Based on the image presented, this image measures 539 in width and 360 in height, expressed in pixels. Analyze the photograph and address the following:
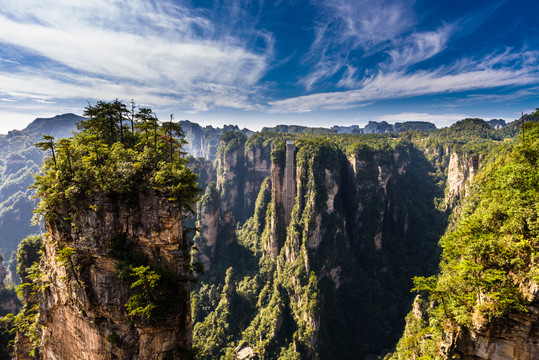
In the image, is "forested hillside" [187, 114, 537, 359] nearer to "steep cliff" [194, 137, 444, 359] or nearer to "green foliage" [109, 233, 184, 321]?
"steep cliff" [194, 137, 444, 359]

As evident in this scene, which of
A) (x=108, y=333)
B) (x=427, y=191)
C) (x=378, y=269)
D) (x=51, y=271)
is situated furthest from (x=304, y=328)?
(x=427, y=191)

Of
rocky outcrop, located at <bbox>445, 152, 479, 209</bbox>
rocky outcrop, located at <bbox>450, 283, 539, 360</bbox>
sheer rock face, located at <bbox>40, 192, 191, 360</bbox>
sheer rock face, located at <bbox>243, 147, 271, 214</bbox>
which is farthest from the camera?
A: sheer rock face, located at <bbox>243, 147, 271, 214</bbox>

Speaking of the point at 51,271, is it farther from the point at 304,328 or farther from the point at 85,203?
the point at 304,328

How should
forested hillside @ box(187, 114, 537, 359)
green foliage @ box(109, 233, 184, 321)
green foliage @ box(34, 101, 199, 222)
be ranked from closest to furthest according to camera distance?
1. green foliage @ box(109, 233, 184, 321)
2. green foliage @ box(34, 101, 199, 222)
3. forested hillside @ box(187, 114, 537, 359)

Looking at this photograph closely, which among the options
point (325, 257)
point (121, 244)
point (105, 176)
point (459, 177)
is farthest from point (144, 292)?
point (459, 177)

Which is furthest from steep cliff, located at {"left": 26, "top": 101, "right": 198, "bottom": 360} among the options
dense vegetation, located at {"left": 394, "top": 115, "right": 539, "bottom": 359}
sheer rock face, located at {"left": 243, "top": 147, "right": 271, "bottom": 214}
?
sheer rock face, located at {"left": 243, "top": 147, "right": 271, "bottom": 214}


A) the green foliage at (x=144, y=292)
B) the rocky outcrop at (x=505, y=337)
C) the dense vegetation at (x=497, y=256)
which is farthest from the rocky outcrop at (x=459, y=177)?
the green foliage at (x=144, y=292)

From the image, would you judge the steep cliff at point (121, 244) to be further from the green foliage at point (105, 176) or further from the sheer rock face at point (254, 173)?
the sheer rock face at point (254, 173)

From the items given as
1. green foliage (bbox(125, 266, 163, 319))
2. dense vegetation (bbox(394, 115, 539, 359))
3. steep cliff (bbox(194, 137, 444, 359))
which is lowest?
steep cliff (bbox(194, 137, 444, 359))

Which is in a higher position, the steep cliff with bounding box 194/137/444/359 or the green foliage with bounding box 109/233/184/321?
the green foliage with bounding box 109/233/184/321
